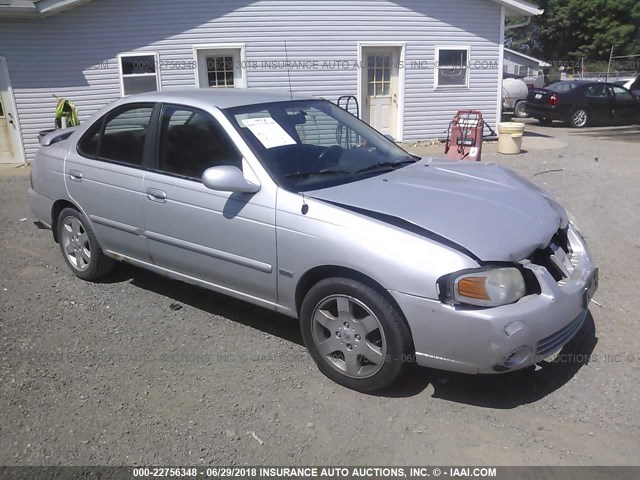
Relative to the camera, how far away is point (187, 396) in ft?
11.8

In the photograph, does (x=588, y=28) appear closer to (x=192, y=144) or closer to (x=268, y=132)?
(x=268, y=132)

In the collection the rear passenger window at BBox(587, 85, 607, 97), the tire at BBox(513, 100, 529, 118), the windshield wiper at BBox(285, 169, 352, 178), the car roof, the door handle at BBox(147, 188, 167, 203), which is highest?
the car roof

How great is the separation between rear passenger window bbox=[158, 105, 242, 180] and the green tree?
4349 cm

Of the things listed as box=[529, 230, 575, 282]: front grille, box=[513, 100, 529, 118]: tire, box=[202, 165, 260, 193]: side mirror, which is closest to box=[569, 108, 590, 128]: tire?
box=[513, 100, 529, 118]: tire

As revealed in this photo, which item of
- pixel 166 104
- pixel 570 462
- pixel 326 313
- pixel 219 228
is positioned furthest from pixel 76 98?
pixel 570 462

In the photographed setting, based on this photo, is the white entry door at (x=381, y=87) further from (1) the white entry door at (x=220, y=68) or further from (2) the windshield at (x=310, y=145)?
(2) the windshield at (x=310, y=145)

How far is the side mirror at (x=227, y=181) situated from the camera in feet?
12.2

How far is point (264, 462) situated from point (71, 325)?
7.38 feet

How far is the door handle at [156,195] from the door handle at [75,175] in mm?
936

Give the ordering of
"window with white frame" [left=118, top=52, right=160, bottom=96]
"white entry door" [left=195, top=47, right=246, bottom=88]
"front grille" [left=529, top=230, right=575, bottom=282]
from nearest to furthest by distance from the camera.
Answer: "front grille" [left=529, top=230, right=575, bottom=282], "window with white frame" [left=118, top=52, right=160, bottom=96], "white entry door" [left=195, top=47, right=246, bottom=88]

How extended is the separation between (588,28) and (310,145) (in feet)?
161

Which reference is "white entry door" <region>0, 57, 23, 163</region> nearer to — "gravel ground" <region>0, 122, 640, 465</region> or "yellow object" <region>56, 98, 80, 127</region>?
"yellow object" <region>56, 98, 80, 127</region>

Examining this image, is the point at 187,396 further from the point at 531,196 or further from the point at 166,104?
the point at 531,196

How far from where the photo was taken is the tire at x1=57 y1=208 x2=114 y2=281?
5070 millimetres
